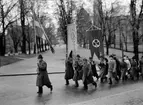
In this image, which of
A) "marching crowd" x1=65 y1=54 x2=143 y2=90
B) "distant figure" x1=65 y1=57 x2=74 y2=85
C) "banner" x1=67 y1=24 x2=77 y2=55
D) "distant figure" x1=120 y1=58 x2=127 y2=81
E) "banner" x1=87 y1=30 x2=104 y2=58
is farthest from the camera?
"banner" x1=67 y1=24 x2=77 y2=55

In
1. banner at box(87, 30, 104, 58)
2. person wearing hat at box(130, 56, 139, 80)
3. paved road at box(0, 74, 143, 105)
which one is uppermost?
banner at box(87, 30, 104, 58)

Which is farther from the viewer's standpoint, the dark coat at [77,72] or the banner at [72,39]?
the banner at [72,39]

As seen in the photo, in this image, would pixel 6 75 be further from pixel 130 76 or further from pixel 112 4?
pixel 112 4

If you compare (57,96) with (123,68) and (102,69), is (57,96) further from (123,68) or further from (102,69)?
(123,68)

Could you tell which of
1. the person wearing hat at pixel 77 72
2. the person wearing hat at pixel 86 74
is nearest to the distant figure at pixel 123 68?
the person wearing hat at pixel 77 72

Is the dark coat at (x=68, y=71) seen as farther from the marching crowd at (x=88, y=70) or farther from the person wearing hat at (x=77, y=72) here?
the person wearing hat at (x=77, y=72)

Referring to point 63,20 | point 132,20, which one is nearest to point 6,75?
point 132,20

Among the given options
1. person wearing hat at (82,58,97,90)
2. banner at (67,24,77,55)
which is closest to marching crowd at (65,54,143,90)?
person wearing hat at (82,58,97,90)

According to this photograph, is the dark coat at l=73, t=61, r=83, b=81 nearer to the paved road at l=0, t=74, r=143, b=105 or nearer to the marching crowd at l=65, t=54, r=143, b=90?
the marching crowd at l=65, t=54, r=143, b=90

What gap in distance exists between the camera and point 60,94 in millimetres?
10914

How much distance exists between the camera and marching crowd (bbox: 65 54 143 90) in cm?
1250

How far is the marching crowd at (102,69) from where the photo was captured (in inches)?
492

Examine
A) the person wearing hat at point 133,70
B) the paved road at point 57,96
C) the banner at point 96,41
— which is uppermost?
the banner at point 96,41

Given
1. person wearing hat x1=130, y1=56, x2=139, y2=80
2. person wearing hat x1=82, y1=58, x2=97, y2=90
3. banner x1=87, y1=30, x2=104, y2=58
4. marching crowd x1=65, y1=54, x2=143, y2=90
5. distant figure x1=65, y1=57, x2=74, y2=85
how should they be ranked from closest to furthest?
person wearing hat x1=82, y1=58, x2=97, y2=90
marching crowd x1=65, y1=54, x2=143, y2=90
distant figure x1=65, y1=57, x2=74, y2=85
person wearing hat x1=130, y1=56, x2=139, y2=80
banner x1=87, y1=30, x2=104, y2=58
